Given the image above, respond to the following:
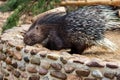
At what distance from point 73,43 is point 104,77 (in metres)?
0.84

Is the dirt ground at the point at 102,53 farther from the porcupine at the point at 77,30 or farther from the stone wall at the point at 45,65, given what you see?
the stone wall at the point at 45,65

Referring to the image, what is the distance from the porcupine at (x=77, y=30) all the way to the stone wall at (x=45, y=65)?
136 millimetres

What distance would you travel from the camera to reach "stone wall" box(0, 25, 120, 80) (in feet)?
14.1

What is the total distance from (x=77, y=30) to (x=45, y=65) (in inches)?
22.2

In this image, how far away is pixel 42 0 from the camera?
6777 mm

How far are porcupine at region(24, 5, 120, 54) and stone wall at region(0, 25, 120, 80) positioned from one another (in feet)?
0.45

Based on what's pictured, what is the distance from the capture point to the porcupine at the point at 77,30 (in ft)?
16.2

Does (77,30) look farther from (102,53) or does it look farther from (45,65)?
→ (45,65)

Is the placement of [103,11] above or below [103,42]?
above

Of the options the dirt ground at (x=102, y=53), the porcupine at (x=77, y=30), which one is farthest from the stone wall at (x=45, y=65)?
the dirt ground at (x=102, y=53)

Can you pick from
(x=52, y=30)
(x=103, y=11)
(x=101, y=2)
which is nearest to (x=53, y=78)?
(x=52, y=30)

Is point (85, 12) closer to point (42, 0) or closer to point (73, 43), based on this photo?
point (73, 43)

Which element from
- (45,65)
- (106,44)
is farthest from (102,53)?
(45,65)

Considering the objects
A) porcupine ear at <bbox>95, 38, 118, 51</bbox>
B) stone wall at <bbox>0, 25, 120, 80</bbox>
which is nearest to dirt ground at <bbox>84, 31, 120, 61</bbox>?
porcupine ear at <bbox>95, 38, 118, 51</bbox>
